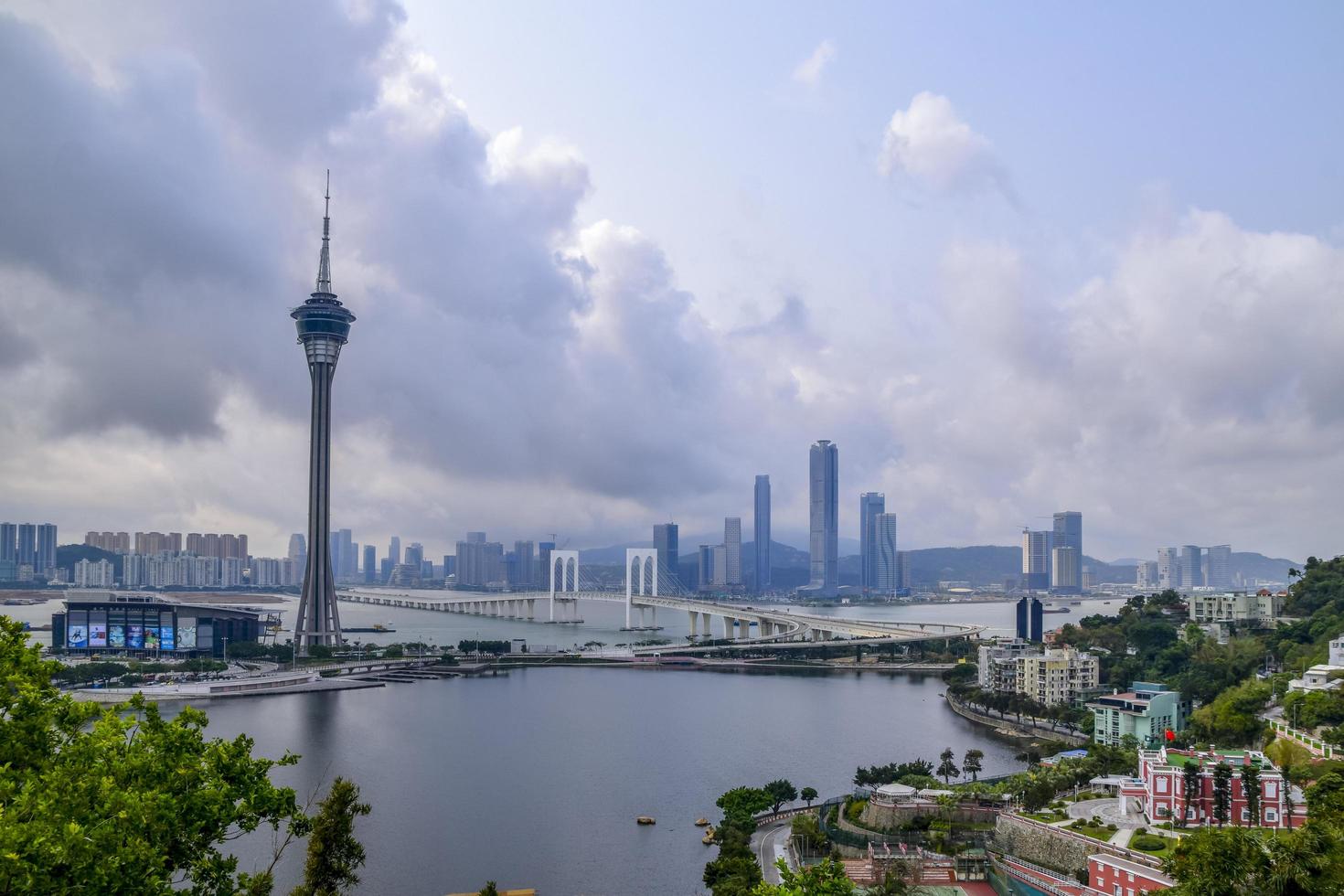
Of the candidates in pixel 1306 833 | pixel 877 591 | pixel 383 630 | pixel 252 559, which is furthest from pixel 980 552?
pixel 1306 833

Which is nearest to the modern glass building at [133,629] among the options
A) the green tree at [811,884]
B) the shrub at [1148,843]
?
the shrub at [1148,843]

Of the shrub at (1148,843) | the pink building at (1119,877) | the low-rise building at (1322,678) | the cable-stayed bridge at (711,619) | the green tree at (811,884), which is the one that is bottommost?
the cable-stayed bridge at (711,619)

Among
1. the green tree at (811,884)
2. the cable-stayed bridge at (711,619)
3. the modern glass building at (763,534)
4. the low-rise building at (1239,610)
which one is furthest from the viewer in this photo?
the modern glass building at (763,534)

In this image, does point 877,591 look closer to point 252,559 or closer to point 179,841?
point 252,559

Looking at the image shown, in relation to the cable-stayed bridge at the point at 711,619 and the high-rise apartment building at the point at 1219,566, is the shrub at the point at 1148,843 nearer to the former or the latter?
the cable-stayed bridge at the point at 711,619

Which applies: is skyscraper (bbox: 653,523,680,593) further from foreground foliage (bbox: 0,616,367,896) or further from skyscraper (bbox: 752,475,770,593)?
foreground foliage (bbox: 0,616,367,896)

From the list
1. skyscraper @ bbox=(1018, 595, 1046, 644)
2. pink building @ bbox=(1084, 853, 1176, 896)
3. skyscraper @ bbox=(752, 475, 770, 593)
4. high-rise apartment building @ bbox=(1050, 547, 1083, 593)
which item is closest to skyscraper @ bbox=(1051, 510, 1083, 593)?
high-rise apartment building @ bbox=(1050, 547, 1083, 593)
